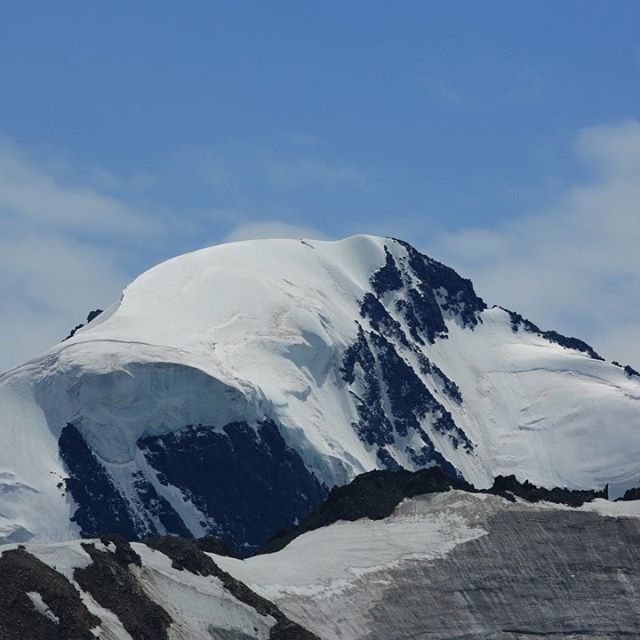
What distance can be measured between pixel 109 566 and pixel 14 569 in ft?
36.1

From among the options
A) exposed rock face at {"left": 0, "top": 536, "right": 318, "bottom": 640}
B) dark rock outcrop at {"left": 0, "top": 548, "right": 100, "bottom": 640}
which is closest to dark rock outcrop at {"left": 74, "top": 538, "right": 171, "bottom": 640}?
exposed rock face at {"left": 0, "top": 536, "right": 318, "bottom": 640}

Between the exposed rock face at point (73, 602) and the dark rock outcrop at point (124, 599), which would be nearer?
the exposed rock face at point (73, 602)

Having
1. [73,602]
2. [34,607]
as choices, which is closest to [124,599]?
[73,602]

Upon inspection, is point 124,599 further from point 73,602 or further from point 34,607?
point 34,607

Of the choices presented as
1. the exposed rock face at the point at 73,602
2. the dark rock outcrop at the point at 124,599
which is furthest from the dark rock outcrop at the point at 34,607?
the dark rock outcrop at the point at 124,599

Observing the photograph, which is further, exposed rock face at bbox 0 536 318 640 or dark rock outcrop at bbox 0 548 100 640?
exposed rock face at bbox 0 536 318 640

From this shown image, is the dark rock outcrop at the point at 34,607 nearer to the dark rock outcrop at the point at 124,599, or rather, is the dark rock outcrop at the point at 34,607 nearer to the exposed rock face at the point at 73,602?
the exposed rock face at the point at 73,602

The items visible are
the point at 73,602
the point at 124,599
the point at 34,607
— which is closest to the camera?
the point at 34,607

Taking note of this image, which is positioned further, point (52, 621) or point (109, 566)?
point (109, 566)

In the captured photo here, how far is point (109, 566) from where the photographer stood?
199m

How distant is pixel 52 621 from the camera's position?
18438 cm

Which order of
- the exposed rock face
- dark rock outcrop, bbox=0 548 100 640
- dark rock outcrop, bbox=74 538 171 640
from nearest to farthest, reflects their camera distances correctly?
dark rock outcrop, bbox=0 548 100 640, the exposed rock face, dark rock outcrop, bbox=74 538 171 640

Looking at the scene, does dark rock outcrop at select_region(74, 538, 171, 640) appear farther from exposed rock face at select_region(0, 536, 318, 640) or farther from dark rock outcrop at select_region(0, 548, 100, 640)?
dark rock outcrop at select_region(0, 548, 100, 640)

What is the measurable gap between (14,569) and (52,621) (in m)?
6.86
